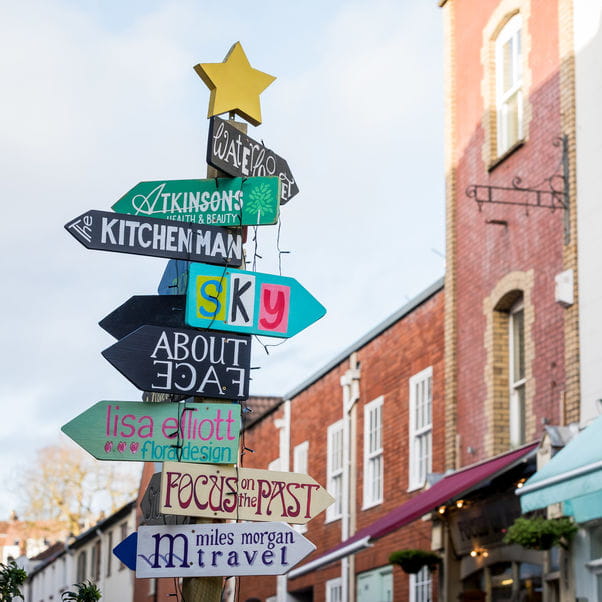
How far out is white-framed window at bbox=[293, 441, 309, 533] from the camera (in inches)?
963

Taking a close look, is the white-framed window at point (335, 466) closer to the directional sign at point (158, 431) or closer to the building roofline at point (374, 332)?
the building roofline at point (374, 332)

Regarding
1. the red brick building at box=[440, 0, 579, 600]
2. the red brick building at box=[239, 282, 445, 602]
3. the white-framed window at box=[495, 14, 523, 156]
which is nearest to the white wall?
the red brick building at box=[440, 0, 579, 600]

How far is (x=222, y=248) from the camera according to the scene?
688 centimetres

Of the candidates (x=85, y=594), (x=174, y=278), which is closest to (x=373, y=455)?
(x=85, y=594)

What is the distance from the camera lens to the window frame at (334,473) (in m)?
22.0

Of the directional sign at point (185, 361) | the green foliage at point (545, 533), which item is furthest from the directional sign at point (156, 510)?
the green foliage at point (545, 533)

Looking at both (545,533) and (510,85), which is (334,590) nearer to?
(545,533)

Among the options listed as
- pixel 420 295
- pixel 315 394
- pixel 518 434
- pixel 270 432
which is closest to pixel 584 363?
pixel 518 434

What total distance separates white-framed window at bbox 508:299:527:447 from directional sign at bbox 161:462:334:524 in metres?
9.07

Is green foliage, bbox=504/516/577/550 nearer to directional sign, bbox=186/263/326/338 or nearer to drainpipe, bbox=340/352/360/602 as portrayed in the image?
directional sign, bbox=186/263/326/338

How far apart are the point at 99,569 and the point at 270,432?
2330 cm

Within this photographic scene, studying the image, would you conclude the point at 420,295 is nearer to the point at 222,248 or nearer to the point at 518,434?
the point at 518,434

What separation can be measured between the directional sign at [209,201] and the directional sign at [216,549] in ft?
5.64

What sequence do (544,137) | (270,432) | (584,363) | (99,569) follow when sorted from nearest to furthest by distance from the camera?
(584,363) < (544,137) < (270,432) < (99,569)
